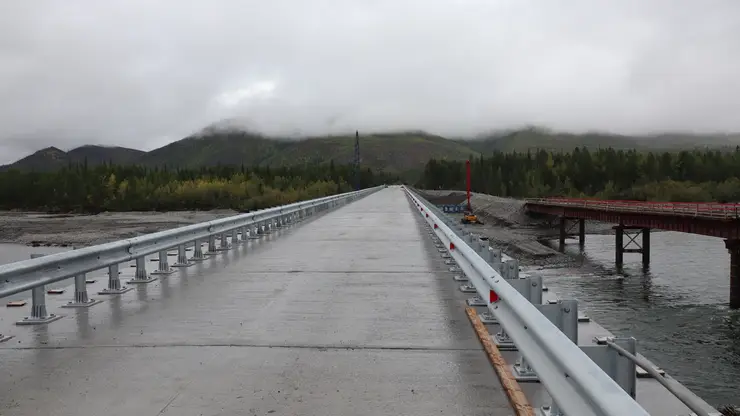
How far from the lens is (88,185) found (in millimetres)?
154125

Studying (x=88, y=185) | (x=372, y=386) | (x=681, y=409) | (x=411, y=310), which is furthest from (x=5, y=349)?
(x=88, y=185)

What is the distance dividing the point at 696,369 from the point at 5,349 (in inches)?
797

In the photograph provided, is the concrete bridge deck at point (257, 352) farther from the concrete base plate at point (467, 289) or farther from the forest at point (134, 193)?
the forest at point (134, 193)

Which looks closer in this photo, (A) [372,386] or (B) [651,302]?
(A) [372,386]

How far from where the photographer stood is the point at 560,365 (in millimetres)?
3805

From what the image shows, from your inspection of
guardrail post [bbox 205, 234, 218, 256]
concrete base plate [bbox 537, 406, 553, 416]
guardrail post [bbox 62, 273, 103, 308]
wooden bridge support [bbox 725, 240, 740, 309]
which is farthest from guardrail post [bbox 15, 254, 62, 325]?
wooden bridge support [bbox 725, 240, 740, 309]

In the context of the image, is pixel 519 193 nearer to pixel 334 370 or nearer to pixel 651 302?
pixel 651 302

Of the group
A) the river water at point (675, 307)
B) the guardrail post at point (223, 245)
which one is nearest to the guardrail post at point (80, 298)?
the guardrail post at point (223, 245)

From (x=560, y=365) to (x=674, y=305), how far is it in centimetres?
3293

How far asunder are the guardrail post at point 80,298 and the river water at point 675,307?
9.07 metres

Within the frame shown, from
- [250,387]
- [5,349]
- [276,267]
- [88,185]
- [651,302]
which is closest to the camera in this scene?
[250,387]

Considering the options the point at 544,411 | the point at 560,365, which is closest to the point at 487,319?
the point at 544,411

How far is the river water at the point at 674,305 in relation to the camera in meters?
21.4

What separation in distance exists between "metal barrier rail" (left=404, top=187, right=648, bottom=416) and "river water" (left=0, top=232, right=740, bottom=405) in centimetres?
315
